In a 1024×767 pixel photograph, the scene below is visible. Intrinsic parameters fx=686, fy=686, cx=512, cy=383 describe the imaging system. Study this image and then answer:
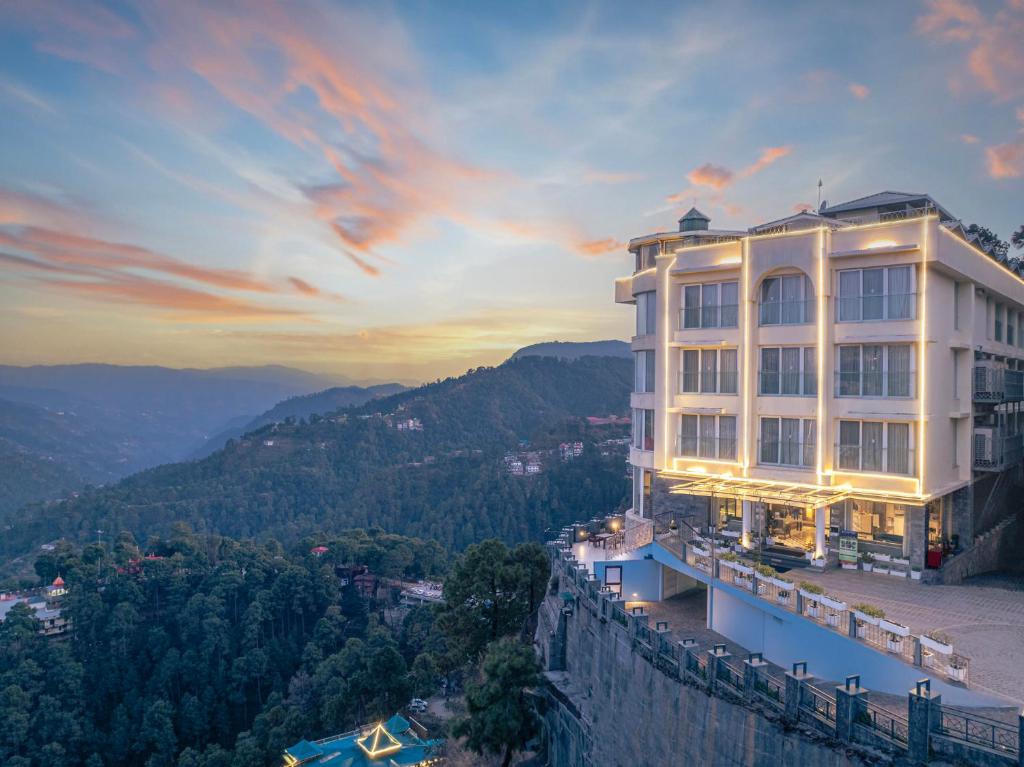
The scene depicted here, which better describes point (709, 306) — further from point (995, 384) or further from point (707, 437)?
point (995, 384)

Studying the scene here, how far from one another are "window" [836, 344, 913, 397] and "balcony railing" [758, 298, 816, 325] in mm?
1182

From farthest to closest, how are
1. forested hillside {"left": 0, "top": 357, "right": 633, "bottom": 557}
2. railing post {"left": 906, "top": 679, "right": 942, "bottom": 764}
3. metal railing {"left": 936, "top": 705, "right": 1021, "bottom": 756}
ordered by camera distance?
forested hillside {"left": 0, "top": 357, "right": 633, "bottom": 557} < railing post {"left": 906, "top": 679, "right": 942, "bottom": 764} < metal railing {"left": 936, "top": 705, "right": 1021, "bottom": 756}

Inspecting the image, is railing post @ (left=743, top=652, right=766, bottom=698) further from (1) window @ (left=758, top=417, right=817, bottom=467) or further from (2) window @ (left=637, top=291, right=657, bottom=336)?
(2) window @ (left=637, top=291, right=657, bottom=336)

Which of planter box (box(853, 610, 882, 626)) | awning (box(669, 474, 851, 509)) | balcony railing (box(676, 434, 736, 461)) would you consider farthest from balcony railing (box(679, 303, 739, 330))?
planter box (box(853, 610, 882, 626))

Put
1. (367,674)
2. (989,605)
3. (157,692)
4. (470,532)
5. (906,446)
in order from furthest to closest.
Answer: (470,532) < (157,692) < (367,674) < (906,446) < (989,605)

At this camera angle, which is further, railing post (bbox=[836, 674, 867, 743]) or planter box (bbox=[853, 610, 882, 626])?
A: planter box (bbox=[853, 610, 882, 626])

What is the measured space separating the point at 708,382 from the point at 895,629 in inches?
375

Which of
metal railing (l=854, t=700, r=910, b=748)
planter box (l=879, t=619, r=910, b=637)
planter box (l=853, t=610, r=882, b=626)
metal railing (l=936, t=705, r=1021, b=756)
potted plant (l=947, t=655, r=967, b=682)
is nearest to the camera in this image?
metal railing (l=936, t=705, r=1021, b=756)

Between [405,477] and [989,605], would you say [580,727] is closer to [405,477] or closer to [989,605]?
[989,605]

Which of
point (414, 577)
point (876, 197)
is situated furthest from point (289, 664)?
point (876, 197)

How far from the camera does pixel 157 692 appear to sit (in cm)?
4728

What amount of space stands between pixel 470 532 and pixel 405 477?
22.6m

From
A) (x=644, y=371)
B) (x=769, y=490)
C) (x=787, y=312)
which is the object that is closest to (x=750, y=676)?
(x=769, y=490)

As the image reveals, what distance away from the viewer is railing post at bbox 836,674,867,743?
8.67 metres
